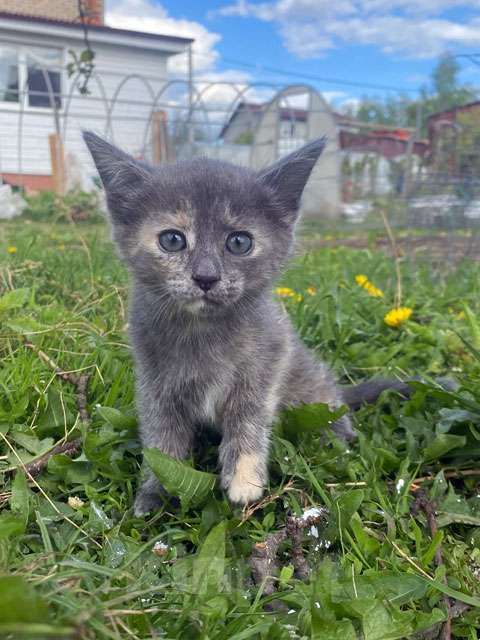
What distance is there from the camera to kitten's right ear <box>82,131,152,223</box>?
76.7 inches

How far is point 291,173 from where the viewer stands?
2.04 m

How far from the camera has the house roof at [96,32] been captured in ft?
41.1

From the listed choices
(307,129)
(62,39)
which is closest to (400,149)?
(307,129)

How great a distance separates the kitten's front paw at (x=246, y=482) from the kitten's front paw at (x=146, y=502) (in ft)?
0.74

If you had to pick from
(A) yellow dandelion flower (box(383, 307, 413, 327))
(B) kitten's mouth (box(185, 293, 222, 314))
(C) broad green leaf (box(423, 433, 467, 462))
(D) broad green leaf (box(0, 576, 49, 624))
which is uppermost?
(B) kitten's mouth (box(185, 293, 222, 314))

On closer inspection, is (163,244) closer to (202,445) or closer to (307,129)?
(202,445)

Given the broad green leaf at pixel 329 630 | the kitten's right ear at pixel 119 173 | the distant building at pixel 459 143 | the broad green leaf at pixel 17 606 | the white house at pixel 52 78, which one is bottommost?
the broad green leaf at pixel 329 630

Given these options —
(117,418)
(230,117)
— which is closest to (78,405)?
(117,418)

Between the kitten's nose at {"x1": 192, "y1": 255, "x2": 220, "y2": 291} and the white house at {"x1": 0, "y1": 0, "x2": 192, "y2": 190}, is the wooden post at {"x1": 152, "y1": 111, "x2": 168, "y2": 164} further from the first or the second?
the kitten's nose at {"x1": 192, "y1": 255, "x2": 220, "y2": 291}

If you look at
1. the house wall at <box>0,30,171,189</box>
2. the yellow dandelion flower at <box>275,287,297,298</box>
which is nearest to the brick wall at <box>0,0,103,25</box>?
the house wall at <box>0,30,171,189</box>

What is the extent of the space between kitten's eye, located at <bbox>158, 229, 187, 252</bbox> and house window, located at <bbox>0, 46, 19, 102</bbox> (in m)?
13.4

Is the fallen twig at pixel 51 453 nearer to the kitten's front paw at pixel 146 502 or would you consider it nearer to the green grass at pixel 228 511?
the green grass at pixel 228 511

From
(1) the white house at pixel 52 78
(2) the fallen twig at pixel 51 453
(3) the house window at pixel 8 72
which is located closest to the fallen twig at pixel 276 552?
(2) the fallen twig at pixel 51 453

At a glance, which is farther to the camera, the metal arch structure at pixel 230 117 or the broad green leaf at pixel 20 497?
the metal arch structure at pixel 230 117
